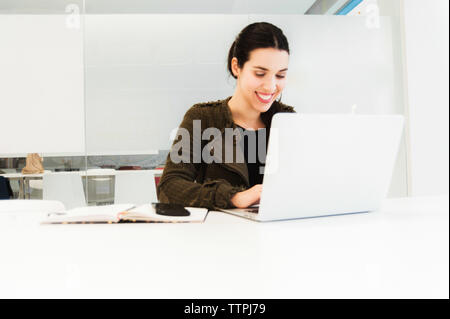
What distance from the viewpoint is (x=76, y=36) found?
3.62 metres

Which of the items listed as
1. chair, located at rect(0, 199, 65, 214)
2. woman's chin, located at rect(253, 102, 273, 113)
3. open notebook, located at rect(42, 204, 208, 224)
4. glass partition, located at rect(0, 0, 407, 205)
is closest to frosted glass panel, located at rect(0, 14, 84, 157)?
glass partition, located at rect(0, 0, 407, 205)

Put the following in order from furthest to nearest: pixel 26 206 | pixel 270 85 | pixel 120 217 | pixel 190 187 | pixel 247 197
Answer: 1. pixel 270 85
2. pixel 26 206
3. pixel 190 187
4. pixel 247 197
5. pixel 120 217

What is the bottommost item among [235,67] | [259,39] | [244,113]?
[244,113]

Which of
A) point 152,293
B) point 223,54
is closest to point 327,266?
point 152,293

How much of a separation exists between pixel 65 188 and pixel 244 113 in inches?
97.0

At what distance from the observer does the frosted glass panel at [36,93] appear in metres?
3.55

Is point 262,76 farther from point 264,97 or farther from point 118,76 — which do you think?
point 118,76

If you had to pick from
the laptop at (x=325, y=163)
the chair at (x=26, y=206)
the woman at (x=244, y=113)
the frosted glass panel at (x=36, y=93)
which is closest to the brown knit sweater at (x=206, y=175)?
the woman at (x=244, y=113)

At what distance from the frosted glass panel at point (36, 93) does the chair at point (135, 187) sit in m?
0.48

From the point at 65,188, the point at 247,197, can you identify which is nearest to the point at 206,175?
the point at 247,197

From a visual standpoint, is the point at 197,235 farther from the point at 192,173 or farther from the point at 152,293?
the point at 192,173

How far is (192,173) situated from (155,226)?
797 millimetres

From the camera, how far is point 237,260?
Answer: 1.68 ft

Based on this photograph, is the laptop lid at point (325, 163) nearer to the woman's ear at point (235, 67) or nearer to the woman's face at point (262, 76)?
the woman's face at point (262, 76)
